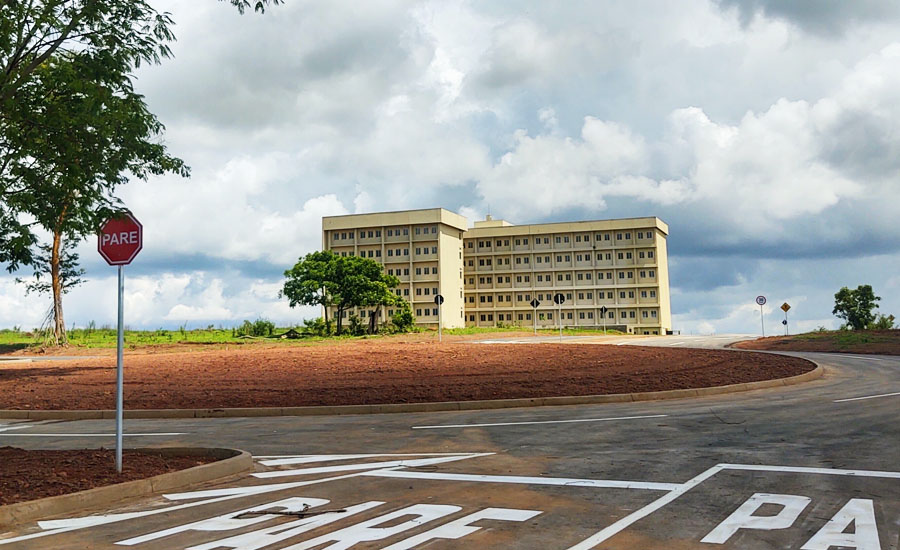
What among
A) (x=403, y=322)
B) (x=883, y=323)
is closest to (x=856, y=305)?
(x=883, y=323)

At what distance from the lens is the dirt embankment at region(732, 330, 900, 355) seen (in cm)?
3594

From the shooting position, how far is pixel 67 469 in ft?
30.2

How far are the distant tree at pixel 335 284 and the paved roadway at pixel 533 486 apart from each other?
53466 mm

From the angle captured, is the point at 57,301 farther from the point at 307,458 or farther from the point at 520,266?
the point at 520,266

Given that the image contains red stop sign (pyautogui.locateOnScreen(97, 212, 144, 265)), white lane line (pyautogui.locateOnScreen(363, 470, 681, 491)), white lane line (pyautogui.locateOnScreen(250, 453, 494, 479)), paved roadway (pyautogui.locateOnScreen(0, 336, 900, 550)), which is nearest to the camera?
paved roadway (pyautogui.locateOnScreen(0, 336, 900, 550))

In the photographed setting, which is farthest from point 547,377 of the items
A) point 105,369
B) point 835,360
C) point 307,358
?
point 105,369

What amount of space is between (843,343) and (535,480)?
35655mm

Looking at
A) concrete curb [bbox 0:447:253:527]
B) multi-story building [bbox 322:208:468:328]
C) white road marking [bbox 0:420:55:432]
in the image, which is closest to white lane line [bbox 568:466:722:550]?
concrete curb [bbox 0:447:253:527]

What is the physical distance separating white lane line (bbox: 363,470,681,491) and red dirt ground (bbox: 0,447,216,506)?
282 centimetres

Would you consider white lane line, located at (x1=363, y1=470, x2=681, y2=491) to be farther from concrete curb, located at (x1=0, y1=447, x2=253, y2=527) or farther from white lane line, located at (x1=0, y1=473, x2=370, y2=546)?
concrete curb, located at (x1=0, y1=447, x2=253, y2=527)

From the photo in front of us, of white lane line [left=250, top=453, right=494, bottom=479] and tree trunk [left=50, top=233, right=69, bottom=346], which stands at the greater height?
tree trunk [left=50, top=233, right=69, bottom=346]

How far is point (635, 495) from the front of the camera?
7.54 m

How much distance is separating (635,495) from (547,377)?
565 inches

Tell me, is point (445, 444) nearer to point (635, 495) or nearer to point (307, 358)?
point (635, 495)
